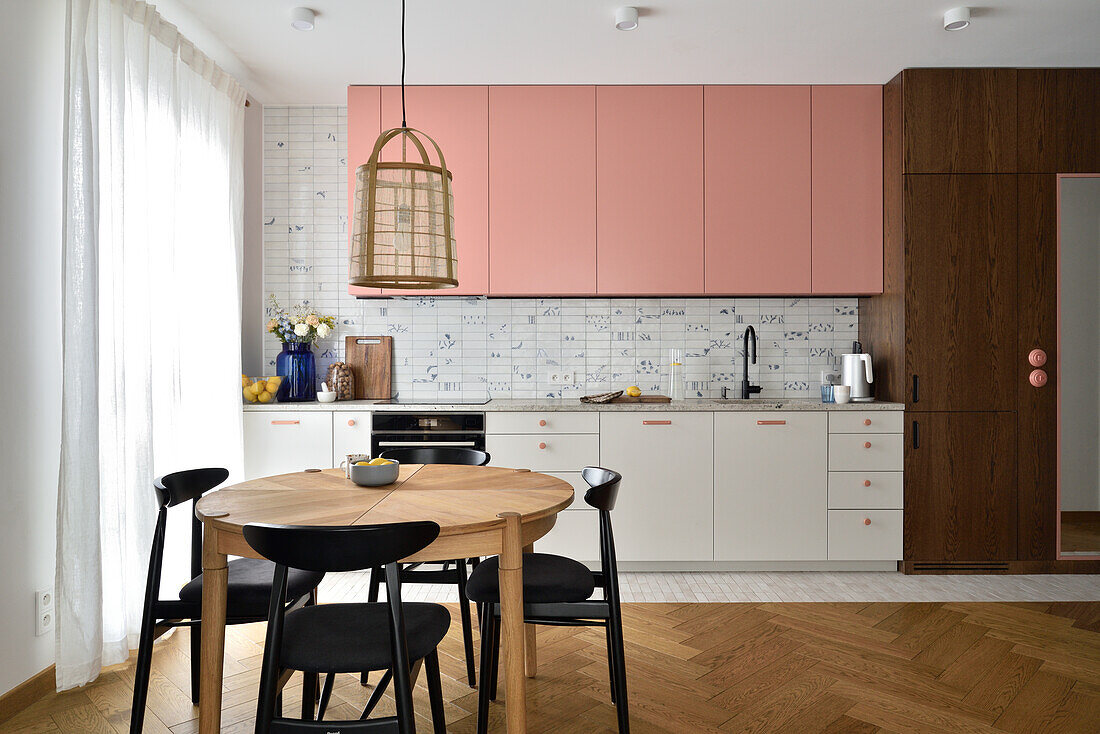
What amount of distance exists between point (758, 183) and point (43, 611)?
391 cm

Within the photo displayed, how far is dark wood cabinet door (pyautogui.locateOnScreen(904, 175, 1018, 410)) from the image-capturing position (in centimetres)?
391

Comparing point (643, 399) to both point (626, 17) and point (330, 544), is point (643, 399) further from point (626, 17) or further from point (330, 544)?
point (330, 544)

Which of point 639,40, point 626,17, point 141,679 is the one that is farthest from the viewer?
point 639,40

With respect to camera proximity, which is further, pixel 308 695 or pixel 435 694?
pixel 308 695

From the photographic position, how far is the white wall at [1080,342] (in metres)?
3.84

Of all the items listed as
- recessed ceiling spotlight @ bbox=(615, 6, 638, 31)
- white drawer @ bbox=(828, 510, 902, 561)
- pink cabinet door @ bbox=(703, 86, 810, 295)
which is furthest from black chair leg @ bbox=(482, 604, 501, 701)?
recessed ceiling spotlight @ bbox=(615, 6, 638, 31)

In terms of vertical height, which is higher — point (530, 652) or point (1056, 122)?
point (1056, 122)

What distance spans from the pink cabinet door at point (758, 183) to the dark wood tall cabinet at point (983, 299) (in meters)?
0.54

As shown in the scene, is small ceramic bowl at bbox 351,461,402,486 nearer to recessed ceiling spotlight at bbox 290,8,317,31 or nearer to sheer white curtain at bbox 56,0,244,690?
sheer white curtain at bbox 56,0,244,690

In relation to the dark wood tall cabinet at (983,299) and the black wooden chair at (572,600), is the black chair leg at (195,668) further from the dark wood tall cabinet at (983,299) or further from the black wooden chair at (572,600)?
the dark wood tall cabinet at (983,299)

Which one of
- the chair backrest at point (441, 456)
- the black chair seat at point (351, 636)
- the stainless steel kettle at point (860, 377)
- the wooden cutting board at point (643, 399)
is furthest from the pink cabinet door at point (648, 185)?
the black chair seat at point (351, 636)

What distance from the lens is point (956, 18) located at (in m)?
3.30

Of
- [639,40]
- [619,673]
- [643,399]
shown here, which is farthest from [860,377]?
[619,673]

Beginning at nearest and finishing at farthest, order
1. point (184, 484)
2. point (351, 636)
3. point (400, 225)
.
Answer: point (351, 636) → point (400, 225) → point (184, 484)
